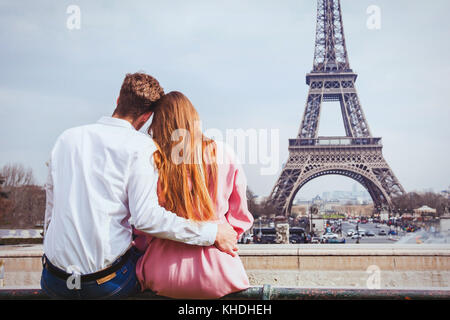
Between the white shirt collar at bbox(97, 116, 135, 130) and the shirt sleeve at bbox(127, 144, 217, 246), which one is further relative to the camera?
the white shirt collar at bbox(97, 116, 135, 130)

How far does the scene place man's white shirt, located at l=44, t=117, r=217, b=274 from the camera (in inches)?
62.0

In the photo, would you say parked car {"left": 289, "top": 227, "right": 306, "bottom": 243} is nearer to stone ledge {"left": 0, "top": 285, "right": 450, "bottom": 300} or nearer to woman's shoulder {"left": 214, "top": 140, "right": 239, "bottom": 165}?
woman's shoulder {"left": 214, "top": 140, "right": 239, "bottom": 165}

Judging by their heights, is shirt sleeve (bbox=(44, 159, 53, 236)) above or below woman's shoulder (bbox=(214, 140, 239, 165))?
below

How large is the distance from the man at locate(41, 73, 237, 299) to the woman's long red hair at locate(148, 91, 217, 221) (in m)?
0.06

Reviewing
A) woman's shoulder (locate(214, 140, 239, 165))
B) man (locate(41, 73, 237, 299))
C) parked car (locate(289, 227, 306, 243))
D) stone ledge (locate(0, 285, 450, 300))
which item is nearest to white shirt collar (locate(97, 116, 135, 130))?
man (locate(41, 73, 237, 299))

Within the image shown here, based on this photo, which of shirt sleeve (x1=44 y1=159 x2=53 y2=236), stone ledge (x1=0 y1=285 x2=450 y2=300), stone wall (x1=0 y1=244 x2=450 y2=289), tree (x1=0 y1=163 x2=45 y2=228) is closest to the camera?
stone ledge (x1=0 y1=285 x2=450 y2=300)

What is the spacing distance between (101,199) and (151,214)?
21cm

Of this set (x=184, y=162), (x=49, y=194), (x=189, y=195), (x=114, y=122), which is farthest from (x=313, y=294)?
(x=49, y=194)

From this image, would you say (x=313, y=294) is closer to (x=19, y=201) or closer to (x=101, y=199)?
(x=101, y=199)

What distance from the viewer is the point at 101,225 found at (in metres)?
1.59

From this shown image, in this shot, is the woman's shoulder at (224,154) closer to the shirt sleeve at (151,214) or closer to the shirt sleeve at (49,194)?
the shirt sleeve at (151,214)

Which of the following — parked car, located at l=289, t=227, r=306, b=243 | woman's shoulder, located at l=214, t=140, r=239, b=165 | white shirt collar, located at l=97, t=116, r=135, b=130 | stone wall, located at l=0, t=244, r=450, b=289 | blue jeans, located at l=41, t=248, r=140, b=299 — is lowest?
parked car, located at l=289, t=227, r=306, b=243

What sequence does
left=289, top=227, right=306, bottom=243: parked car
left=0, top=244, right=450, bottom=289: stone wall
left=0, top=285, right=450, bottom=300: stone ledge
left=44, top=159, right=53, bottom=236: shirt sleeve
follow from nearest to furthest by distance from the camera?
1. left=0, top=285, right=450, bottom=300: stone ledge
2. left=44, top=159, right=53, bottom=236: shirt sleeve
3. left=0, top=244, right=450, bottom=289: stone wall
4. left=289, top=227, right=306, bottom=243: parked car

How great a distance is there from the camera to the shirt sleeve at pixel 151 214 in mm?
1559
